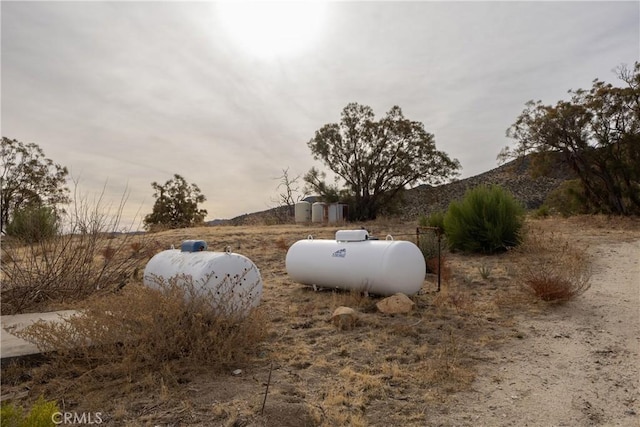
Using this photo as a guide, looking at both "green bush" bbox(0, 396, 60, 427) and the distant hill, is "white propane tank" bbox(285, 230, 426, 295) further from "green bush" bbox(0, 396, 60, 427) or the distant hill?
the distant hill

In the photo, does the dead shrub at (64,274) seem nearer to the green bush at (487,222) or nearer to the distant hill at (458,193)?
the green bush at (487,222)

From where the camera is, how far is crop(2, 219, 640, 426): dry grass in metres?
3.34

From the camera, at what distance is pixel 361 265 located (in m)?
6.74

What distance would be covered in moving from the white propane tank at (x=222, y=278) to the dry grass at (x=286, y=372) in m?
0.32

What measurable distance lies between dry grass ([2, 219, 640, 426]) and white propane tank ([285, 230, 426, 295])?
614mm

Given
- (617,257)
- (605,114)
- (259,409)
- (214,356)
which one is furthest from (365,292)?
(605,114)

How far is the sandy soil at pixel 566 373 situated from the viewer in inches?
132

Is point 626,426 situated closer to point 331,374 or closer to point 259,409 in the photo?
point 331,374

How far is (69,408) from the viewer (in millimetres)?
3461

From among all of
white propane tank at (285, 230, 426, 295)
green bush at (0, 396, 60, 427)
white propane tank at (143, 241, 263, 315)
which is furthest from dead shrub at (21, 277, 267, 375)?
white propane tank at (285, 230, 426, 295)

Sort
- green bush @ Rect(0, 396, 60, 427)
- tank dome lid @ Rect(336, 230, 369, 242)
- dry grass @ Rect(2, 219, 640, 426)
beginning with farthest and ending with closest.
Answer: tank dome lid @ Rect(336, 230, 369, 242), dry grass @ Rect(2, 219, 640, 426), green bush @ Rect(0, 396, 60, 427)

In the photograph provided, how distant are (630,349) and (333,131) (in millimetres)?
22213

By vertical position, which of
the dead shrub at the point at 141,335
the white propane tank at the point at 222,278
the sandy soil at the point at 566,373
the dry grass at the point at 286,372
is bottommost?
the sandy soil at the point at 566,373

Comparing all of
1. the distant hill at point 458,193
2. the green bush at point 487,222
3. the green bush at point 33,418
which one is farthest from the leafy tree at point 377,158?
the green bush at point 33,418
